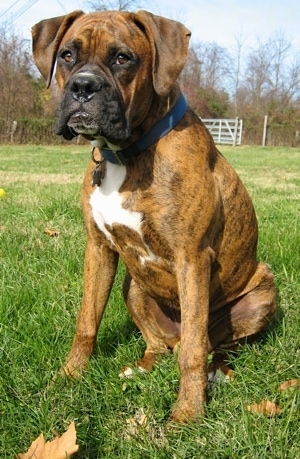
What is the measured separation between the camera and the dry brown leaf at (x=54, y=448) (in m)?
2.09

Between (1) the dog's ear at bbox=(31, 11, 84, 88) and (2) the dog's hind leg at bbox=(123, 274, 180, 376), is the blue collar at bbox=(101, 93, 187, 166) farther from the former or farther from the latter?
(2) the dog's hind leg at bbox=(123, 274, 180, 376)

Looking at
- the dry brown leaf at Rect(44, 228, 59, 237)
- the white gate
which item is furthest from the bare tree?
the dry brown leaf at Rect(44, 228, 59, 237)

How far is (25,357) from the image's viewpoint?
285cm

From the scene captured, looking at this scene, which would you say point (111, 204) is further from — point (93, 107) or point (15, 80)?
point (15, 80)

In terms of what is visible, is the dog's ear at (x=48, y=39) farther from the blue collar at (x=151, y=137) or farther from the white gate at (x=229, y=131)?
the white gate at (x=229, y=131)

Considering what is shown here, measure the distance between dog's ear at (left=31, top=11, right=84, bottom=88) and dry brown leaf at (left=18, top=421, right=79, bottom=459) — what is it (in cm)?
174

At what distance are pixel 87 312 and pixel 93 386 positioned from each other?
470mm

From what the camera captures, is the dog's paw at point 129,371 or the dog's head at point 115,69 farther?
the dog's paw at point 129,371

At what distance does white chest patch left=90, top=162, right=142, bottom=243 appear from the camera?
268cm

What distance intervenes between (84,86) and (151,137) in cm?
44

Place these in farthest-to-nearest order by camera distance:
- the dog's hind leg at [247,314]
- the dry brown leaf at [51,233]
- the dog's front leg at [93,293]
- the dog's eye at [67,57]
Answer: the dry brown leaf at [51,233]
the dog's hind leg at [247,314]
the dog's front leg at [93,293]
the dog's eye at [67,57]

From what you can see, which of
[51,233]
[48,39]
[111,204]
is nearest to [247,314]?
[111,204]

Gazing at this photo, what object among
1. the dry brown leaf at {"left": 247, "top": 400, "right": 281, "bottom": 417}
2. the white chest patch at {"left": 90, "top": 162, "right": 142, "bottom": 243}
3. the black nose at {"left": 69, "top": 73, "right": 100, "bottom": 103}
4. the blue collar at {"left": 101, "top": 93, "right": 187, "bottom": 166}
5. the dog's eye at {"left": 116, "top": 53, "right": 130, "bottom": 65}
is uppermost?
the dog's eye at {"left": 116, "top": 53, "right": 130, "bottom": 65}

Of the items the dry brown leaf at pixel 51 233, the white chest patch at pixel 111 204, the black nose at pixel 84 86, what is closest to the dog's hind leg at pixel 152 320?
the white chest patch at pixel 111 204
